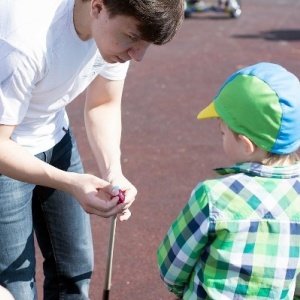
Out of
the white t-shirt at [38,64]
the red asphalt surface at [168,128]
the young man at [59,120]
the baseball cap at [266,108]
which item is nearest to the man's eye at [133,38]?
the young man at [59,120]

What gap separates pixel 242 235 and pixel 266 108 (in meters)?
0.41

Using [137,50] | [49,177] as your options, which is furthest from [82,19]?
[49,177]

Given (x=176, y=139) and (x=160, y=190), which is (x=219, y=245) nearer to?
(x=160, y=190)

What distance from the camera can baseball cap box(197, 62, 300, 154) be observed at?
2705 mm

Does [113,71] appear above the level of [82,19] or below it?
below

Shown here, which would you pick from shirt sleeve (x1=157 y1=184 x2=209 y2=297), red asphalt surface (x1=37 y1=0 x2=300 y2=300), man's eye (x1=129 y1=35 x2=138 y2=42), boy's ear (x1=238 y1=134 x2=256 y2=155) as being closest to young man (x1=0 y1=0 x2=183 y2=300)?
man's eye (x1=129 y1=35 x2=138 y2=42)

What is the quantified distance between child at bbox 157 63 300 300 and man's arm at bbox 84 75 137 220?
29.4 inches

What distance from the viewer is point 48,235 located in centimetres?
355

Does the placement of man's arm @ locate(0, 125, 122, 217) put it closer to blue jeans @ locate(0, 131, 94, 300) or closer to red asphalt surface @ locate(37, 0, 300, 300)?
blue jeans @ locate(0, 131, 94, 300)

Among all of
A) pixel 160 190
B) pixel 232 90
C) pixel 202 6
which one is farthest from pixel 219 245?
pixel 202 6

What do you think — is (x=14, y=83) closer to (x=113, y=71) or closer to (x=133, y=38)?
(x=133, y=38)

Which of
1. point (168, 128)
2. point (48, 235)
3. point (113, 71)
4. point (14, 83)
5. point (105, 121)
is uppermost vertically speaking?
point (14, 83)

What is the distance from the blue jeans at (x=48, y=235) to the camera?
323 cm

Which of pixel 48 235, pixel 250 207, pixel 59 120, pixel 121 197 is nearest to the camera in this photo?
pixel 250 207
